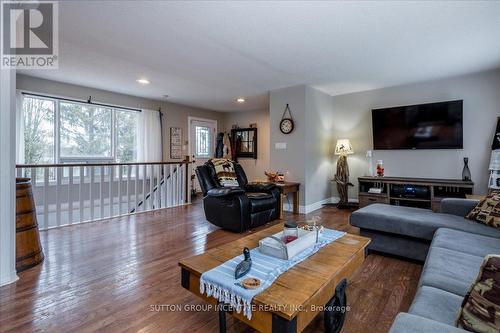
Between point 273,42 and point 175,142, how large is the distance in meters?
4.10

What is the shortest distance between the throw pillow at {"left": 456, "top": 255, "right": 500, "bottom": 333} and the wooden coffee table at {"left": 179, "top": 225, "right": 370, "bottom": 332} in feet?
1.73

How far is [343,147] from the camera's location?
4.86 metres

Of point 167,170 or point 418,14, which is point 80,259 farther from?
point 418,14

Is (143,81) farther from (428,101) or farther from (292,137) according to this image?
(428,101)

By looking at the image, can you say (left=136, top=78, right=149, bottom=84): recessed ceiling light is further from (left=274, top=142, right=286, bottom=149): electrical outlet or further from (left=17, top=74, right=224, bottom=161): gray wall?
(left=274, top=142, right=286, bottom=149): electrical outlet

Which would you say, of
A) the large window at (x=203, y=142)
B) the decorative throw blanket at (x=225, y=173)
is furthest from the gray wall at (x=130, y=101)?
the decorative throw blanket at (x=225, y=173)

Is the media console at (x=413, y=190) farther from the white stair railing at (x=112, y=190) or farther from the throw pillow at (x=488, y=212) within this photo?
the white stair railing at (x=112, y=190)

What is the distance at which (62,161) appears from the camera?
4547mm

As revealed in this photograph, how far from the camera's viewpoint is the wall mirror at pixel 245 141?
22.8 feet

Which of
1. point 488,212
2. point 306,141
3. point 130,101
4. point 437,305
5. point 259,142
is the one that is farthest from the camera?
point 259,142

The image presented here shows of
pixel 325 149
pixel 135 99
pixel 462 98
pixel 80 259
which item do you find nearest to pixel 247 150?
pixel 325 149

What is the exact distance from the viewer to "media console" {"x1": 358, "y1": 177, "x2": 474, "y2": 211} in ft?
12.4

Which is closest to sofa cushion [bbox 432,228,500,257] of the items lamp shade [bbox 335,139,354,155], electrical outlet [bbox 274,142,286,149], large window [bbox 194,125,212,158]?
lamp shade [bbox 335,139,354,155]

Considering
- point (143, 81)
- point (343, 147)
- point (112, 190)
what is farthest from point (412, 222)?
point (112, 190)
